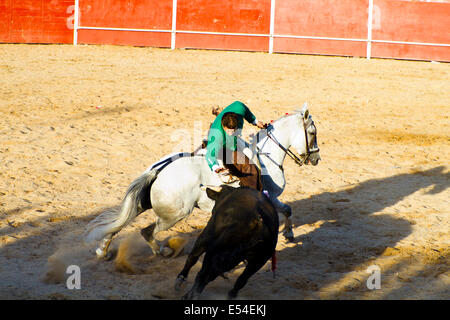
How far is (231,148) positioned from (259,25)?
459 inches

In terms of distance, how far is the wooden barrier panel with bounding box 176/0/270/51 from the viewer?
663 inches

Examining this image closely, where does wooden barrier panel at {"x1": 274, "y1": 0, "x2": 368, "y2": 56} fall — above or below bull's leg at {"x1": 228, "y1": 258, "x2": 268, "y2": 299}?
above

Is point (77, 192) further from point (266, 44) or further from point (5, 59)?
point (266, 44)

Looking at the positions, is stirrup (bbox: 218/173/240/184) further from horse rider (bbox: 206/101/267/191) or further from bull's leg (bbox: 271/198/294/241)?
bull's leg (bbox: 271/198/294/241)

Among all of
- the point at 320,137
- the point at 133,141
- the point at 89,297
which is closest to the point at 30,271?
the point at 89,297

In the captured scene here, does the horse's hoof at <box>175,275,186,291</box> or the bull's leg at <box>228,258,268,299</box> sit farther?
the horse's hoof at <box>175,275,186,291</box>

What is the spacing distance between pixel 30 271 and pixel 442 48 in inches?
563

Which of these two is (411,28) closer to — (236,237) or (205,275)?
(236,237)

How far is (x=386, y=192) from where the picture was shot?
343 inches

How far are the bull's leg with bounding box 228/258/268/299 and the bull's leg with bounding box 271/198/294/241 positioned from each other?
5.32ft

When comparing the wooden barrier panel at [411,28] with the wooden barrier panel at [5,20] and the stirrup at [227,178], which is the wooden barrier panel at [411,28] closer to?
the wooden barrier panel at [5,20]

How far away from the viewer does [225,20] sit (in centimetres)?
1684

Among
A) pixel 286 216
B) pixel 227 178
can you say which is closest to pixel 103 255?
pixel 227 178

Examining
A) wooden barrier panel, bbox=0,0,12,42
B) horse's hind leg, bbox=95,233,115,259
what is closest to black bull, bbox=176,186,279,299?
horse's hind leg, bbox=95,233,115,259
